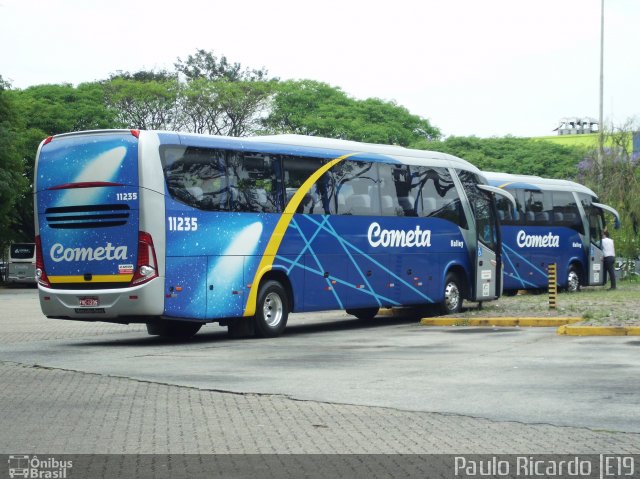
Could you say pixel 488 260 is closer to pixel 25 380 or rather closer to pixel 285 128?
pixel 25 380

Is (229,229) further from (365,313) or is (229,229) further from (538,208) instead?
(538,208)

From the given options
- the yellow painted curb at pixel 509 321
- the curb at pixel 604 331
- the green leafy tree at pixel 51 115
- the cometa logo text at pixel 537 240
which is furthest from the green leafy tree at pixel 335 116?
the curb at pixel 604 331

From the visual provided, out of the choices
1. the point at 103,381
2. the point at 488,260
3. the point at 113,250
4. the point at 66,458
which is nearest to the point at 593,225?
the point at 488,260

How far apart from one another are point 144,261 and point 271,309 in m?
3.23

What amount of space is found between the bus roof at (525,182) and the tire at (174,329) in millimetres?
14112

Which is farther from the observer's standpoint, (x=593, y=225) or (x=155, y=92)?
(x=155, y=92)

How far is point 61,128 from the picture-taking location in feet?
207

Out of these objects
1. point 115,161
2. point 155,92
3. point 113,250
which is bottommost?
point 113,250

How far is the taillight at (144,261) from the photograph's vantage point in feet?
59.0

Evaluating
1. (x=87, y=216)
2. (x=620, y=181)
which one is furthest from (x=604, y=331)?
(x=620, y=181)

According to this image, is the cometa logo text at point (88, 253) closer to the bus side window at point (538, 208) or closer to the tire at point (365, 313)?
the tire at point (365, 313)

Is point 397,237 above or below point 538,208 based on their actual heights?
below

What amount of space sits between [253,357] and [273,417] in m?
6.04

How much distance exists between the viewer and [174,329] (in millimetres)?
20922
